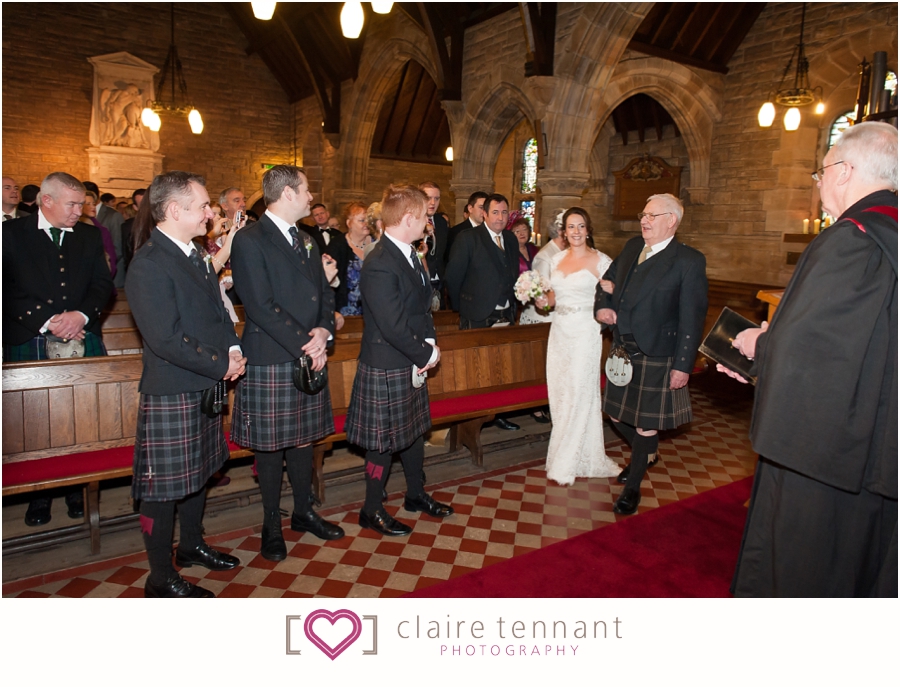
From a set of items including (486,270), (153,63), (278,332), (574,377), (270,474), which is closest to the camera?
(278,332)

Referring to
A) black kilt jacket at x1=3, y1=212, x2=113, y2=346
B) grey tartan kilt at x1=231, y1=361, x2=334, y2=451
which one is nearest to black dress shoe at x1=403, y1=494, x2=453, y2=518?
grey tartan kilt at x1=231, y1=361, x2=334, y2=451

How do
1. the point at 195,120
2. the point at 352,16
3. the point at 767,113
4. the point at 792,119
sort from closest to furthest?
the point at 352,16
the point at 792,119
the point at 767,113
the point at 195,120

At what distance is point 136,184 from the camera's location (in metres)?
12.0

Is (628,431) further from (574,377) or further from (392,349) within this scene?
(392,349)

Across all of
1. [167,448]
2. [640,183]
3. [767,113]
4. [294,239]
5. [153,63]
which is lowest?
[167,448]

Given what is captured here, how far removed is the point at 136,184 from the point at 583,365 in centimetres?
1146

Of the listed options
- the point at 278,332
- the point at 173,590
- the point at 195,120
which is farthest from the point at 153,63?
the point at 173,590

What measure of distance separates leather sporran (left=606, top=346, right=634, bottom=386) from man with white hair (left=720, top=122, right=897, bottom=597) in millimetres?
1377

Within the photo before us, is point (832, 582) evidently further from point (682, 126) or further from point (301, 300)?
point (682, 126)

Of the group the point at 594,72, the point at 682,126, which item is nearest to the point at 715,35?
the point at 682,126

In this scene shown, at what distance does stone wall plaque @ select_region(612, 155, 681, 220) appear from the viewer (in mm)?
11719

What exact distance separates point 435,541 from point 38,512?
2117 mm

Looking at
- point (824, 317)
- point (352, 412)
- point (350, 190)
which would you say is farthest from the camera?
point (350, 190)

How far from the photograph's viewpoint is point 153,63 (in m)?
13.1
